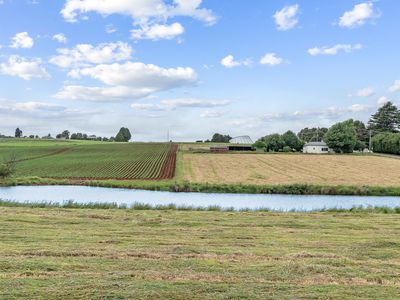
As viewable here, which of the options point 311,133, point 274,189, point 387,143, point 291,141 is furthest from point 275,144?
point 274,189

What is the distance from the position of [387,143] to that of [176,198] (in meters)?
86.4

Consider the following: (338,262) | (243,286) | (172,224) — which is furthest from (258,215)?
(243,286)

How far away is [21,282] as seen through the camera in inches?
286

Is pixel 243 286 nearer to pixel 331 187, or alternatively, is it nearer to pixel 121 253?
pixel 121 253

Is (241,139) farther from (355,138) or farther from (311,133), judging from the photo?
(355,138)

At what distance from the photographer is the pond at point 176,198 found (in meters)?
33.1

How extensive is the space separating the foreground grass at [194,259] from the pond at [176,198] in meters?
16.6

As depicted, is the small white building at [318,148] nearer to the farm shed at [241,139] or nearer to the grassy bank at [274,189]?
the farm shed at [241,139]

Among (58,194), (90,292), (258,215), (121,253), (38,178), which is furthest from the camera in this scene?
(38,178)

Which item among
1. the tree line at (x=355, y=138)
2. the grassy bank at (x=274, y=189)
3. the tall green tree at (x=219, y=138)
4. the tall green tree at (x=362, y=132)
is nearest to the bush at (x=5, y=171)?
the grassy bank at (x=274, y=189)

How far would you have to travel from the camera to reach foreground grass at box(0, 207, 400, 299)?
700 centimetres

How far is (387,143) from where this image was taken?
108 meters

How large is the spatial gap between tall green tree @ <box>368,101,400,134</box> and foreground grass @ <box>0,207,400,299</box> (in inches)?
5523

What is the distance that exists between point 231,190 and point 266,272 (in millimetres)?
32738
